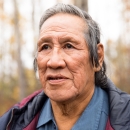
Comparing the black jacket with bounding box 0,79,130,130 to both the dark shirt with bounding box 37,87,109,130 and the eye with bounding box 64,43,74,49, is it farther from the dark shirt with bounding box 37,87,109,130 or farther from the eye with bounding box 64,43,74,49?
the eye with bounding box 64,43,74,49

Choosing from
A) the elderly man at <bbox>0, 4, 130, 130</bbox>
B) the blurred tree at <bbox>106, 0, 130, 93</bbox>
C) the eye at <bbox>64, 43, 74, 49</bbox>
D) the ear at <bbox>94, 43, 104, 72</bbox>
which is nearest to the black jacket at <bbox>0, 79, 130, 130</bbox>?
the elderly man at <bbox>0, 4, 130, 130</bbox>

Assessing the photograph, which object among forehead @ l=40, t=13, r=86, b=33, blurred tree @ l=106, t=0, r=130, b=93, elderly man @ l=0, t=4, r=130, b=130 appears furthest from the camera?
blurred tree @ l=106, t=0, r=130, b=93

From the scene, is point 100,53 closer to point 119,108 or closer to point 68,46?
point 68,46

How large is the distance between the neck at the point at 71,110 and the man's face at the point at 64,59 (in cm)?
5

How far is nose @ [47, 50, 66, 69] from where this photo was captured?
7.57 ft

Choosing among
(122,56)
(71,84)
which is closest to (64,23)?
(71,84)

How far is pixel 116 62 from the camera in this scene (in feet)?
104

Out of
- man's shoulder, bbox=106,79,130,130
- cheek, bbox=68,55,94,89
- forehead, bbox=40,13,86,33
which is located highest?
forehead, bbox=40,13,86,33

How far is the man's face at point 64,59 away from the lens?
92.9 inches

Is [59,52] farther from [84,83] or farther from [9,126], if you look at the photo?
[9,126]

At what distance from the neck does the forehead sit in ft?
2.18

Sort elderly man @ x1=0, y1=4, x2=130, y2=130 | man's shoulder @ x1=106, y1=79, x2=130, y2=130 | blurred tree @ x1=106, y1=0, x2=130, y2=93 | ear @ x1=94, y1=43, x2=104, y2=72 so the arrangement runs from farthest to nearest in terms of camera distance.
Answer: blurred tree @ x1=106, y1=0, x2=130, y2=93, ear @ x1=94, y1=43, x2=104, y2=72, elderly man @ x1=0, y1=4, x2=130, y2=130, man's shoulder @ x1=106, y1=79, x2=130, y2=130

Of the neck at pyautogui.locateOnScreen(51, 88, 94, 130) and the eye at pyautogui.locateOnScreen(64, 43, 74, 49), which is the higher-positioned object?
the eye at pyautogui.locateOnScreen(64, 43, 74, 49)

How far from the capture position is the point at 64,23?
8.16 ft
